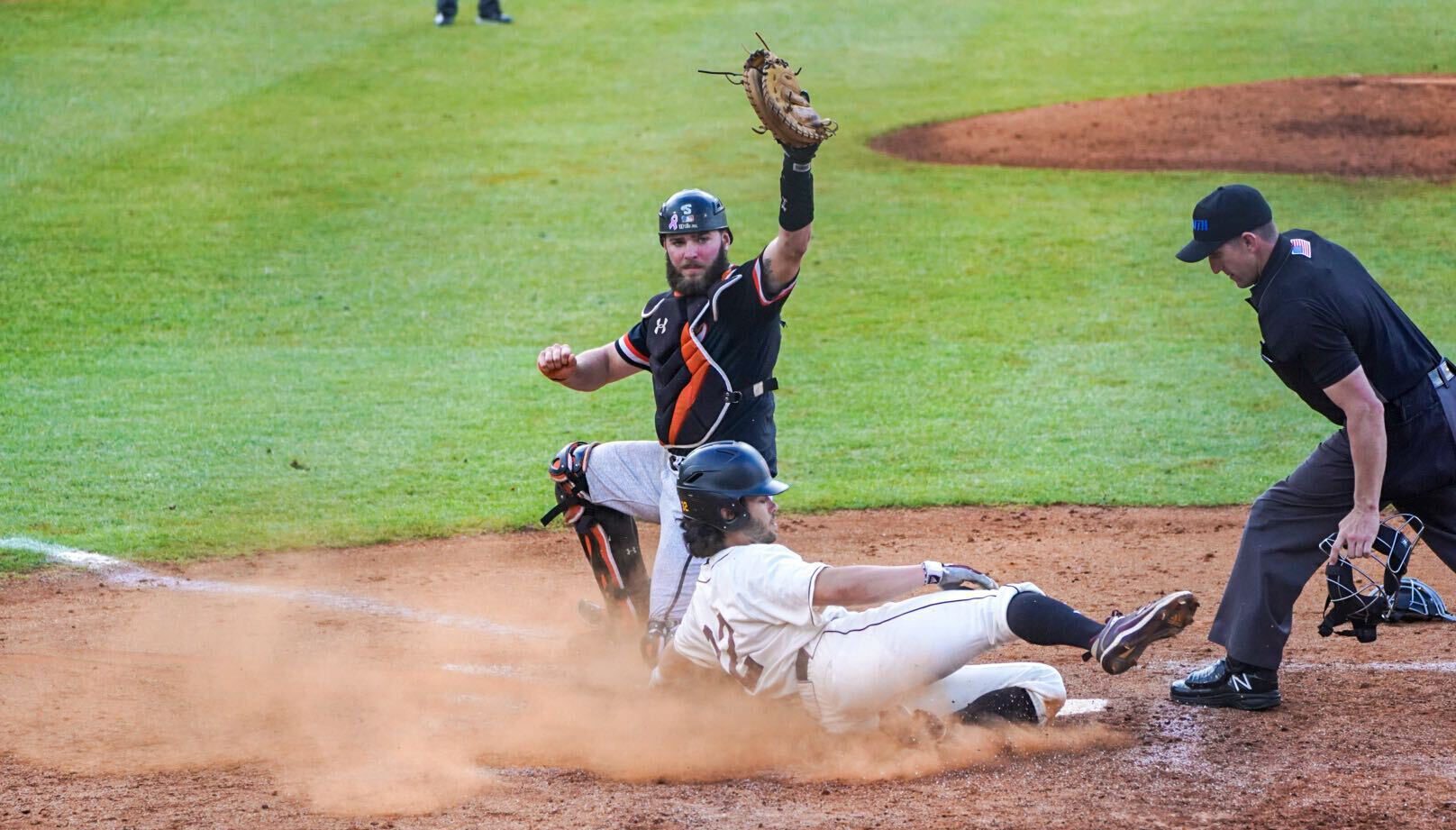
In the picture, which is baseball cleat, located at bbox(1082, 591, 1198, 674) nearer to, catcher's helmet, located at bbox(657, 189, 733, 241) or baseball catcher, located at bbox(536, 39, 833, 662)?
baseball catcher, located at bbox(536, 39, 833, 662)

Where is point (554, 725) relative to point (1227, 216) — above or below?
below

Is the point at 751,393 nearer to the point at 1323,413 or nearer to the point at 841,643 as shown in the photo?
the point at 841,643

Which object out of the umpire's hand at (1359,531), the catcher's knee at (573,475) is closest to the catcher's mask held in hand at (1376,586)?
the umpire's hand at (1359,531)

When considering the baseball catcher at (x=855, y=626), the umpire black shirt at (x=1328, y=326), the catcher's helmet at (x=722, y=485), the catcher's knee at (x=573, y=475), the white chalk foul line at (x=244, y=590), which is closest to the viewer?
the baseball catcher at (x=855, y=626)

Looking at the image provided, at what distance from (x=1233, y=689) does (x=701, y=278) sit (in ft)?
8.35

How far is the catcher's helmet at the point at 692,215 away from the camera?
6.01m

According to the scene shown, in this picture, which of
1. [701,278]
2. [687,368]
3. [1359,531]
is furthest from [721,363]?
[1359,531]

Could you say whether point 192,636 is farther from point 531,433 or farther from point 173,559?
point 531,433

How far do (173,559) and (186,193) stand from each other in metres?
8.94

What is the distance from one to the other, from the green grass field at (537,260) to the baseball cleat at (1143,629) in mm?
3993

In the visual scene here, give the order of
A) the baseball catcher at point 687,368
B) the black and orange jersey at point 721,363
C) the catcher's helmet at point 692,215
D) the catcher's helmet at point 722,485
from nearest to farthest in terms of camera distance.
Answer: the catcher's helmet at point 722,485, the baseball catcher at point 687,368, the black and orange jersey at point 721,363, the catcher's helmet at point 692,215

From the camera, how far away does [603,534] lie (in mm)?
6551

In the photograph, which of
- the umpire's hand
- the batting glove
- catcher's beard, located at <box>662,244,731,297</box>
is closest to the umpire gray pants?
the umpire's hand

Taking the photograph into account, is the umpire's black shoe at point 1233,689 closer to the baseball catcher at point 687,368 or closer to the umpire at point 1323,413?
the umpire at point 1323,413
